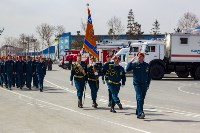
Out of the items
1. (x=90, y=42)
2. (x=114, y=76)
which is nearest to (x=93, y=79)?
(x=114, y=76)

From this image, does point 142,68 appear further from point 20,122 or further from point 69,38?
point 69,38

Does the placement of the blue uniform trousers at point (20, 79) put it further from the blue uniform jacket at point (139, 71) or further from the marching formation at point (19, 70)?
the blue uniform jacket at point (139, 71)

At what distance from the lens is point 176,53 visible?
31391mm

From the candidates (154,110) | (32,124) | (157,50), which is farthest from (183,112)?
(157,50)

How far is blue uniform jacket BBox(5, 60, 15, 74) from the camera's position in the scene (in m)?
21.6

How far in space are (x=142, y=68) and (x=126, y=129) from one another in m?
2.47

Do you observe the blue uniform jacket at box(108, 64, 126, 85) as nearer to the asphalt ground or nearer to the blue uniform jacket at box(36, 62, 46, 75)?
the asphalt ground

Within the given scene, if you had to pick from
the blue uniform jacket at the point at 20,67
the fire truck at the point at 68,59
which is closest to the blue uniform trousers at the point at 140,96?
the blue uniform jacket at the point at 20,67

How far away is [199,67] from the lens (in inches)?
1247

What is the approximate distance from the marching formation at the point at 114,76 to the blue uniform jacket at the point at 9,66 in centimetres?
836

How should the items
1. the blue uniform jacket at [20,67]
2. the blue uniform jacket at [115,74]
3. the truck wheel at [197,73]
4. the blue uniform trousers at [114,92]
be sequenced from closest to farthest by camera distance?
the blue uniform trousers at [114,92], the blue uniform jacket at [115,74], the blue uniform jacket at [20,67], the truck wheel at [197,73]

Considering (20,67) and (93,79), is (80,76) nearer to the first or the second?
(93,79)

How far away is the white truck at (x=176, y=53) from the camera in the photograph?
3123 cm

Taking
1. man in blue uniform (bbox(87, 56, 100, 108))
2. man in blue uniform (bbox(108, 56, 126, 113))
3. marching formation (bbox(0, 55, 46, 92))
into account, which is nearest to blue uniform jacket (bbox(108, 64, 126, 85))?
man in blue uniform (bbox(108, 56, 126, 113))
